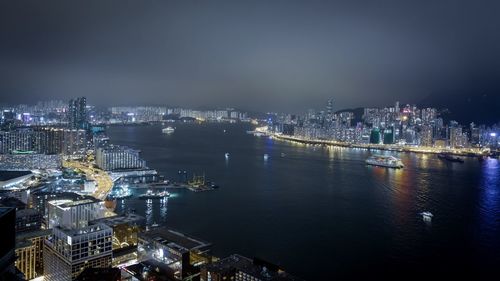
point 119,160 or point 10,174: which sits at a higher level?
point 119,160

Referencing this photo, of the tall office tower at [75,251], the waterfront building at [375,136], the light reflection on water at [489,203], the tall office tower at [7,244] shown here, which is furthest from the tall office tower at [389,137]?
the tall office tower at [7,244]

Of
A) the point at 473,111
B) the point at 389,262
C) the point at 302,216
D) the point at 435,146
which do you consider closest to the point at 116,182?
the point at 302,216

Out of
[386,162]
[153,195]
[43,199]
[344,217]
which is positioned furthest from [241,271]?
[386,162]

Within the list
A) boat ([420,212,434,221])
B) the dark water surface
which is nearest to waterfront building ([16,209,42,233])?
the dark water surface

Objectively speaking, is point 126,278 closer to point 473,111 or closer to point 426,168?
point 426,168

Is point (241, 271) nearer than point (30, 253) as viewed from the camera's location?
Yes

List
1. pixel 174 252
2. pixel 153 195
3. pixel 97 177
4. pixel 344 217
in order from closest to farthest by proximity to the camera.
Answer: pixel 174 252, pixel 344 217, pixel 153 195, pixel 97 177

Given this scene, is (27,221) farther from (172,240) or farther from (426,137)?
(426,137)

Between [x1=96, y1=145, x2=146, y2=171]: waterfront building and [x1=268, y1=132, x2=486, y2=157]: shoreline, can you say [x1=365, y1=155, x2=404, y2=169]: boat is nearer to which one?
[x1=268, y1=132, x2=486, y2=157]: shoreline
